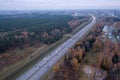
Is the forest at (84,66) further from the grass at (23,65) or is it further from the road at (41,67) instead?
the grass at (23,65)

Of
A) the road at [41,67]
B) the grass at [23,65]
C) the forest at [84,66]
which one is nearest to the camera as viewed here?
the forest at [84,66]

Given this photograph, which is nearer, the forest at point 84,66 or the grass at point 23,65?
the forest at point 84,66

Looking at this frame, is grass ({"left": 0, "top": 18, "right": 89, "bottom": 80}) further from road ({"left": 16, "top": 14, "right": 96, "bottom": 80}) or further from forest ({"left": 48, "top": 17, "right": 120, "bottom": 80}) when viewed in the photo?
forest ({"left": 48, "top": 17, "right": 120, "bottom": 80})

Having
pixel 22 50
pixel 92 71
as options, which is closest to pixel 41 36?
pixel 22 50

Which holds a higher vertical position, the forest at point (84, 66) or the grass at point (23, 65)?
the forest at point (84, 66)

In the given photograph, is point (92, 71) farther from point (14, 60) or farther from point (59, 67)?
point (14, 60)

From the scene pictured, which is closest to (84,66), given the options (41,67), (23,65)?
(41,67)

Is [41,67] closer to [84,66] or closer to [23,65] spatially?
[23,65]

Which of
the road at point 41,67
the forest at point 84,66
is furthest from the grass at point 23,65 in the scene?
the forest at point 84,66

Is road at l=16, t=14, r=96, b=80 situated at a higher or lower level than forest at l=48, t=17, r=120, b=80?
lower

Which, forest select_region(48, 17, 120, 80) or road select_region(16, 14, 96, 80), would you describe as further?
road select_region(16, 14, 96, 80)

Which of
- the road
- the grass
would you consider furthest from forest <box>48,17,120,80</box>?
the grass
